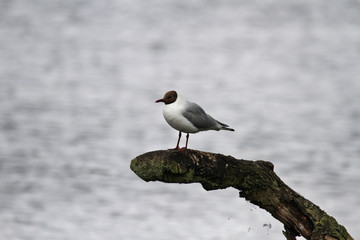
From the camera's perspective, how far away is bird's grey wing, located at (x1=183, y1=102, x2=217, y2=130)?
4703 millimetres

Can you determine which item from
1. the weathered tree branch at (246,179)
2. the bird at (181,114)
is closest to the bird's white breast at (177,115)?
the bird at (181,114)

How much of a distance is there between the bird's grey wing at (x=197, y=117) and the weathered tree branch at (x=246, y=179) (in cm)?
45

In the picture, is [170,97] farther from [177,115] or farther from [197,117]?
[197,117]

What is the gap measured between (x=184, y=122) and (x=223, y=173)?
0.62 meters

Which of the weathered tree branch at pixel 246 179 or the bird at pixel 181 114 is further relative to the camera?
the bird at pixel 181 114

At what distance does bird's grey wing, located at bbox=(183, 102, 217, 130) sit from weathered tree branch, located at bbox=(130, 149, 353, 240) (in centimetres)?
45

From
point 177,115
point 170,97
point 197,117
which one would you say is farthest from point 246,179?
point 170,97

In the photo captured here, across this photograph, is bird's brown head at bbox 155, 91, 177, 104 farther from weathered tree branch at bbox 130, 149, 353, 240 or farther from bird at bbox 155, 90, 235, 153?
weathered tree branch at bbox 130, 149, 353, 240

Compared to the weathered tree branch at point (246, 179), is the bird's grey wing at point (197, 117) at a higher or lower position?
higher

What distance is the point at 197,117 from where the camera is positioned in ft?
15.6

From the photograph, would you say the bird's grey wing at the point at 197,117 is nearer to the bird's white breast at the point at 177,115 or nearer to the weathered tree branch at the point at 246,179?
the bird's white breast at the point at 177,115

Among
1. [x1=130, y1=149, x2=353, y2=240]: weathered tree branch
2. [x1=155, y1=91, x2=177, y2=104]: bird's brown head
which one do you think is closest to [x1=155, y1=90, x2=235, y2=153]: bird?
[x1=155, y1=91, x2=177, y2=104]: bird's brown head

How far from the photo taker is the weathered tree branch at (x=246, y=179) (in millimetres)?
4234

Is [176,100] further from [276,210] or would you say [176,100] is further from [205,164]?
[276,210]
